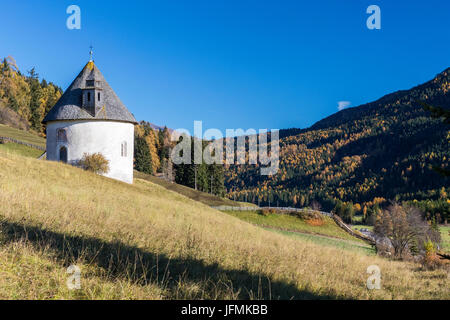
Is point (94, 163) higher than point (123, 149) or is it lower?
lower

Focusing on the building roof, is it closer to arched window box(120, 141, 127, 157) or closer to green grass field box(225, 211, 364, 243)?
arched window box(120, 141, 127, 157)

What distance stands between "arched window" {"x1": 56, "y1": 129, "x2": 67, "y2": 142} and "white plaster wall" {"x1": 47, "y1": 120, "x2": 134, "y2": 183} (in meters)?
0.30

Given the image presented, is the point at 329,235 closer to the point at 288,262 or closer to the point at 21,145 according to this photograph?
the point at 288,262

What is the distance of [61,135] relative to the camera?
37.5 metres

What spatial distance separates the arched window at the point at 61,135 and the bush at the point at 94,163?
9.48 ft

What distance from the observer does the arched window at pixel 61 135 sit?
3731 cm

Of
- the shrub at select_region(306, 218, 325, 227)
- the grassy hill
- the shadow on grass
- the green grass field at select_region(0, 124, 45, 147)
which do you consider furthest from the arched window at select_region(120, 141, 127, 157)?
the green grass field at select_region(0, 124, 45, 147)

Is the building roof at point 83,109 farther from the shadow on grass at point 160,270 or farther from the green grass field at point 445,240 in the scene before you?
the green grass field at point 445,240

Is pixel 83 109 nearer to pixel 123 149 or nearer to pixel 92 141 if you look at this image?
pixel 92 141

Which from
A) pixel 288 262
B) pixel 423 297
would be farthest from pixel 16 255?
pixel 423 297

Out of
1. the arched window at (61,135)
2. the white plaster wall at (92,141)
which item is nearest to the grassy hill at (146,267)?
the white plaster wall at (92,141)

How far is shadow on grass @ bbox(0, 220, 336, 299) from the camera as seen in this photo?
5.67 metres

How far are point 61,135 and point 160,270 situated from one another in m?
34.9

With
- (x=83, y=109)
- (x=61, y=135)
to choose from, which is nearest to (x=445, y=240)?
(x=83, y=109)
